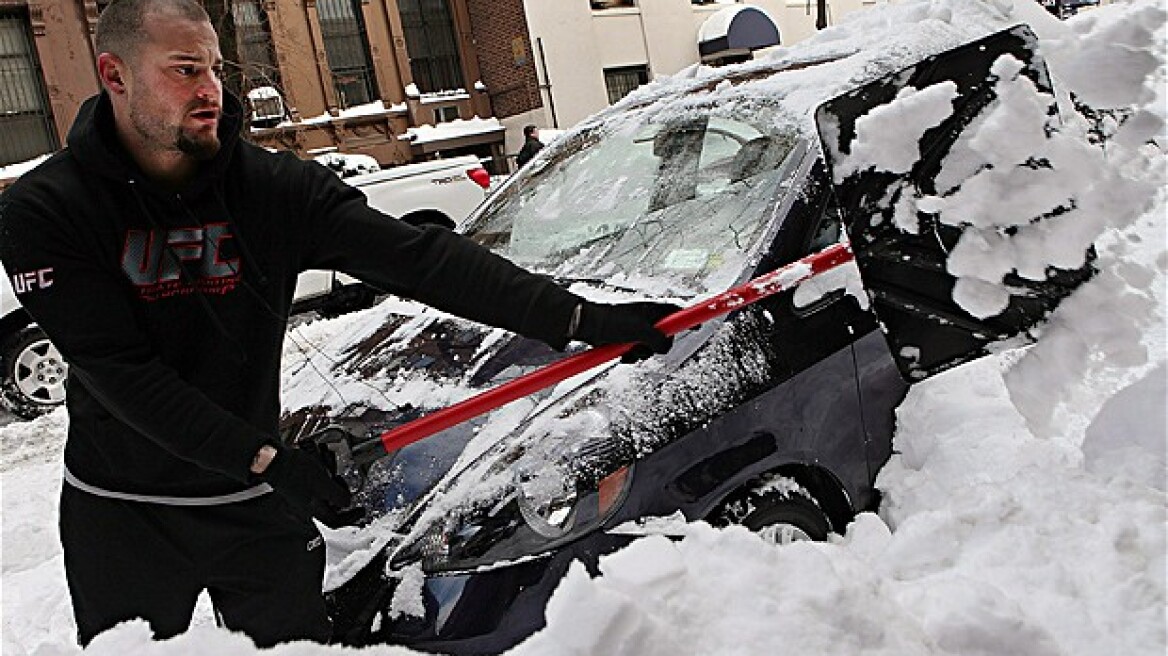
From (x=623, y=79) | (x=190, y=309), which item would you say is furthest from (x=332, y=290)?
(x=623, y=79)

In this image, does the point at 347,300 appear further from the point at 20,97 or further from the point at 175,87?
the point at 20,97

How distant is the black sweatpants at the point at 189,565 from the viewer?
90.9 inches

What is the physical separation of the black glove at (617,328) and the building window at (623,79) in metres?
17.5

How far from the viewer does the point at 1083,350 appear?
99.7 inches

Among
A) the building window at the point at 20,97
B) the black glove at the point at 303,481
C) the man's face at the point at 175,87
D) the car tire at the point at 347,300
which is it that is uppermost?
the building window at the point at 20,97

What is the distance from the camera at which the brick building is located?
47.5 feet

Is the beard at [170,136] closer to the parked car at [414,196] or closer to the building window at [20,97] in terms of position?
the parked car at [414,196]

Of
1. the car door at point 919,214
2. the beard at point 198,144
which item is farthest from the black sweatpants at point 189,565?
the car door at point 919,214

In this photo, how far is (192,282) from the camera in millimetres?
2285

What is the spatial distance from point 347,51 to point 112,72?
15.9 meters

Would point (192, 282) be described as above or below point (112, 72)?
below

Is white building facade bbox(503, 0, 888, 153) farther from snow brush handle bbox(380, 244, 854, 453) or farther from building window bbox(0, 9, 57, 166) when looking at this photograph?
snow brush handle bbox(380, 244, 854, 453)

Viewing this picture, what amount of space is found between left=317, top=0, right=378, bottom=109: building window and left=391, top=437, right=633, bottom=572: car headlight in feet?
51.3

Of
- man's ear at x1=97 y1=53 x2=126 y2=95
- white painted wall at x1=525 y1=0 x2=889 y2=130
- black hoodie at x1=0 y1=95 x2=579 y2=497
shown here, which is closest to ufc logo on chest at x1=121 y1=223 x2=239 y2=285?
black hoodie at x1=0 y1=95 x2=579 y2=497
